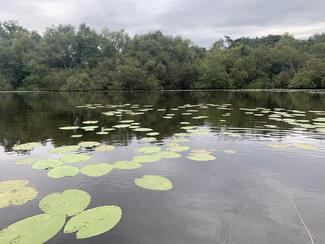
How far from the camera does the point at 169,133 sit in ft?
26.4

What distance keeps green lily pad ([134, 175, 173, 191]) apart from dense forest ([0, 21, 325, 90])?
3857 centimetres

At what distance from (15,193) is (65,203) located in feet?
2.95

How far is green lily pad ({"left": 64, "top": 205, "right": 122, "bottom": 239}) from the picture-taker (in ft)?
9.30

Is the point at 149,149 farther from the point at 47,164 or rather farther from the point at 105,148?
the point at 47,164

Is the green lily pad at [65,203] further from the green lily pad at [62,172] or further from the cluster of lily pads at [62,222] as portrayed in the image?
the green lily pad at [62,172]

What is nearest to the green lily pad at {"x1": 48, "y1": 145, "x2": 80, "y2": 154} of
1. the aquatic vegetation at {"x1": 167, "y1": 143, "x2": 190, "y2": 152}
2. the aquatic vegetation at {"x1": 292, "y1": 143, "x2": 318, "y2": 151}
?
the aquatic vegetation at {"x1": 167, "y1": 143, "x2": 190, "y2": 152}

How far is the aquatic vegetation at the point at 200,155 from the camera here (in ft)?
17.8

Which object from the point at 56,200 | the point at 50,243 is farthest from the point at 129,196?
the point at 50,243

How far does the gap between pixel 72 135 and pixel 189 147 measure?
3.34m

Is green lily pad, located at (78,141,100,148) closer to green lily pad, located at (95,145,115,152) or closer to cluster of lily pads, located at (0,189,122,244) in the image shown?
green lily pad, located at (95,145,115,152)

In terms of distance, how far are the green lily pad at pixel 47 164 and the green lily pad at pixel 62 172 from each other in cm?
23

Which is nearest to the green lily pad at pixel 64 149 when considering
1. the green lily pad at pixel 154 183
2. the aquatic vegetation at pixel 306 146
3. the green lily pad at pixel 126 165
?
the green lily pad at pixel 126 165

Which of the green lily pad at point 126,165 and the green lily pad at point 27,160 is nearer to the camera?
the green lily pad at point 126,165

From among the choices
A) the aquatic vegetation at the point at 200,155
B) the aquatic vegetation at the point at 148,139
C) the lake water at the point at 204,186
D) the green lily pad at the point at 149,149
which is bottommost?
the lake water at the point at 204,186
